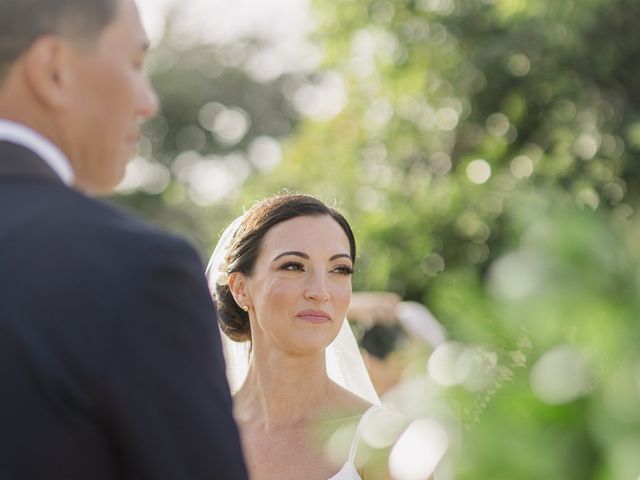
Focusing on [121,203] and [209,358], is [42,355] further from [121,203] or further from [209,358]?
[121,203]

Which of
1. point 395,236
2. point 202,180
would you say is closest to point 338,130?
point 395,236

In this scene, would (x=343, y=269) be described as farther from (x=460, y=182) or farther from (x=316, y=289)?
(x=460, y=182)

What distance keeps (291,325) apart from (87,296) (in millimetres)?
3091

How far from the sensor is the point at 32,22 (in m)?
1.87

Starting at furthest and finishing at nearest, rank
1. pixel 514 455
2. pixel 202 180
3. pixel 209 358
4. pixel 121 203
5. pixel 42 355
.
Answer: pixel 202 180 < pixel 121 203 < pixel 209 358 < pixel 42 355 < pixel 514 455

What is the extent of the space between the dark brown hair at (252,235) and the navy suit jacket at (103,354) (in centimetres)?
320

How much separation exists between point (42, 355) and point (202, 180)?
132ft

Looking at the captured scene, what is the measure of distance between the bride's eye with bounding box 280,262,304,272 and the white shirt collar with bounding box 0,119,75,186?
2.98 meters

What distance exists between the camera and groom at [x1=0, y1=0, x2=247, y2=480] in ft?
5.74

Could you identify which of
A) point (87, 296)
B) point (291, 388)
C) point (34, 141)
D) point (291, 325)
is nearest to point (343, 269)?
point (291, 325)

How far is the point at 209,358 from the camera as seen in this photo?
1.86 metres

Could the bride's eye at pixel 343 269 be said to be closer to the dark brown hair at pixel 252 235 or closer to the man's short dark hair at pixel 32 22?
the dark brown hair at pixel 252 235

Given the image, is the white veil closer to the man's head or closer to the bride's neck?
the bride's neck

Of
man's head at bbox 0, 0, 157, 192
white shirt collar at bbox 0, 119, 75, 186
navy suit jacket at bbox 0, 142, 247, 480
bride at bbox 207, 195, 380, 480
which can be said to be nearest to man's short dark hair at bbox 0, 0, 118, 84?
man's head at bbox 0, 0, 157, 192
